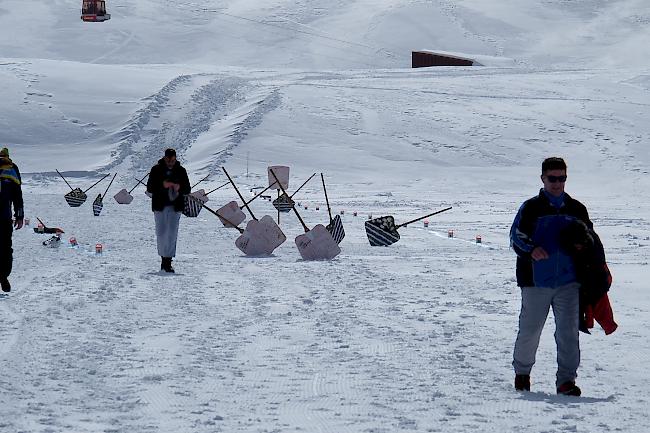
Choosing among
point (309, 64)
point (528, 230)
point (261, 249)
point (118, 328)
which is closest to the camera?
point (528, 230)

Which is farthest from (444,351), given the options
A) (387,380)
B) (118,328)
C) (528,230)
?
(118,328)

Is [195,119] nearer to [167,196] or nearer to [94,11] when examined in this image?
[94,11]

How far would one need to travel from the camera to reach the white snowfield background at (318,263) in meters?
6.58

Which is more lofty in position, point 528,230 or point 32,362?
point 528,230

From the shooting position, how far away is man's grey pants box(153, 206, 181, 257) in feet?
45.5

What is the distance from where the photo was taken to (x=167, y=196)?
13914 mm

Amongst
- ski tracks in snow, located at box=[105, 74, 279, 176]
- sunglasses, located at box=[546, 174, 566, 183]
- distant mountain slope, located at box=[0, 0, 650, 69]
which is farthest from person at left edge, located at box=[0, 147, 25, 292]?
distant mountain slope, located at box=[0, 0, 650, 69]

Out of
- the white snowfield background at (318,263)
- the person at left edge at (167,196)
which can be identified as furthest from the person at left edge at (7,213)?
the person at left edge at (167,196)

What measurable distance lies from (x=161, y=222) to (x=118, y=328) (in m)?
4.69

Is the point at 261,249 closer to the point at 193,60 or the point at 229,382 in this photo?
the point at 229,382

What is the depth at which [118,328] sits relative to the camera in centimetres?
941

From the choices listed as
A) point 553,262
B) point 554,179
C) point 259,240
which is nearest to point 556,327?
point 553,262

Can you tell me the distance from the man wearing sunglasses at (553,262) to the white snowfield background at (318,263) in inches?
9.2

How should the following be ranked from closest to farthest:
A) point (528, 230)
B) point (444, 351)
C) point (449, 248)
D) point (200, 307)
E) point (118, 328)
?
point (528, 230) → point (444, 351) → point (118, 328) → point (200, 307) → point (449, 248)
